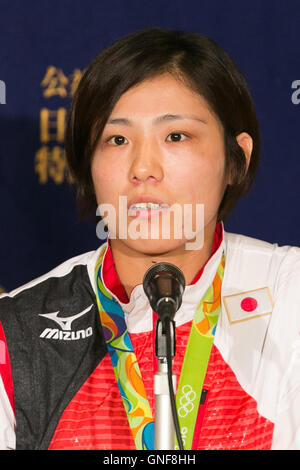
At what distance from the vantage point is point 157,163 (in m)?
1.47

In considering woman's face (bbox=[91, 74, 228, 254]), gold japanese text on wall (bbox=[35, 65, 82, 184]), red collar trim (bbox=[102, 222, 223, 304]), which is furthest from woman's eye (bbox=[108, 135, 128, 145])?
gold japanese text on wall (bbox=[35, 65, 82, 184])

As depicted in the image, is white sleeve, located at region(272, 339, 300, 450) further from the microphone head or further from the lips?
the microphone head

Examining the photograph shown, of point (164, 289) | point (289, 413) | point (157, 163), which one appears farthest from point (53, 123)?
point (164, 289)

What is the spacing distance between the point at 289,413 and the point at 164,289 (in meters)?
0.57

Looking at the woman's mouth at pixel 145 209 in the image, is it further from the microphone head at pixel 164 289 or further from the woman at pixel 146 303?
the microphone head at pixel 164 289

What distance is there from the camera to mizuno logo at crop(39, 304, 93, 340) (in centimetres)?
162

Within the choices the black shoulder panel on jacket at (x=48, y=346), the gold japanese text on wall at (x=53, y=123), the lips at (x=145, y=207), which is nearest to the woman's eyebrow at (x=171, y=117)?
the lips at (x=145, y=207)

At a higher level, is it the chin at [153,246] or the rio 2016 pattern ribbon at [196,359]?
the chin at [153,246]

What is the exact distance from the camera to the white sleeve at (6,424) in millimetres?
1492

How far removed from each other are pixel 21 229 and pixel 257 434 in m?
1.11

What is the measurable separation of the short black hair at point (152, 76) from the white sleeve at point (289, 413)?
463 millimetres

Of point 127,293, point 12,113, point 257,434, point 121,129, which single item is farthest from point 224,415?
point 12,113

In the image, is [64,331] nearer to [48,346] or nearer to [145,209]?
[48,346]

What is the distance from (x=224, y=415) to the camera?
1.48 m
